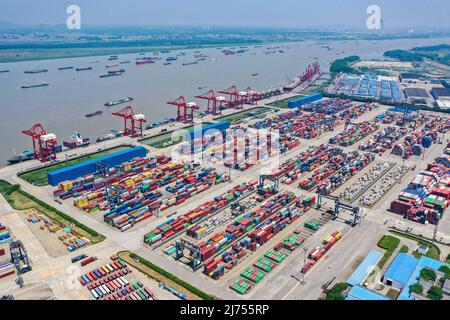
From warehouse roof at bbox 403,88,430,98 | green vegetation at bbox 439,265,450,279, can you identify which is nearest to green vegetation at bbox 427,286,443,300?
green vegetation at bbox 439,265,450,279

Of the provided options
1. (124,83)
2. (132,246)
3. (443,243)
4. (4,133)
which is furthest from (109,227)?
(124,83)

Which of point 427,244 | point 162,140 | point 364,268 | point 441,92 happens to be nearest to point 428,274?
point 364,268

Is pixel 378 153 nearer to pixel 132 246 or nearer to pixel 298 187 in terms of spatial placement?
pixel 298 187

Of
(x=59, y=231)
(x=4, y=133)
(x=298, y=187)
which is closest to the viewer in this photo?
(x=59, y=231)

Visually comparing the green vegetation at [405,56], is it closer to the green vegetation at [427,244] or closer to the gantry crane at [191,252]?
the green vegetation at [427,244]

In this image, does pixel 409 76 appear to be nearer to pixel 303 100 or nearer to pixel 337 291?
pixel 303 100

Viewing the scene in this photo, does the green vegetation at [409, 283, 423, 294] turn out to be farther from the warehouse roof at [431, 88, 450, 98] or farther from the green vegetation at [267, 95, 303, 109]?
the warehouse roof at [431, 88, 450, 98]
